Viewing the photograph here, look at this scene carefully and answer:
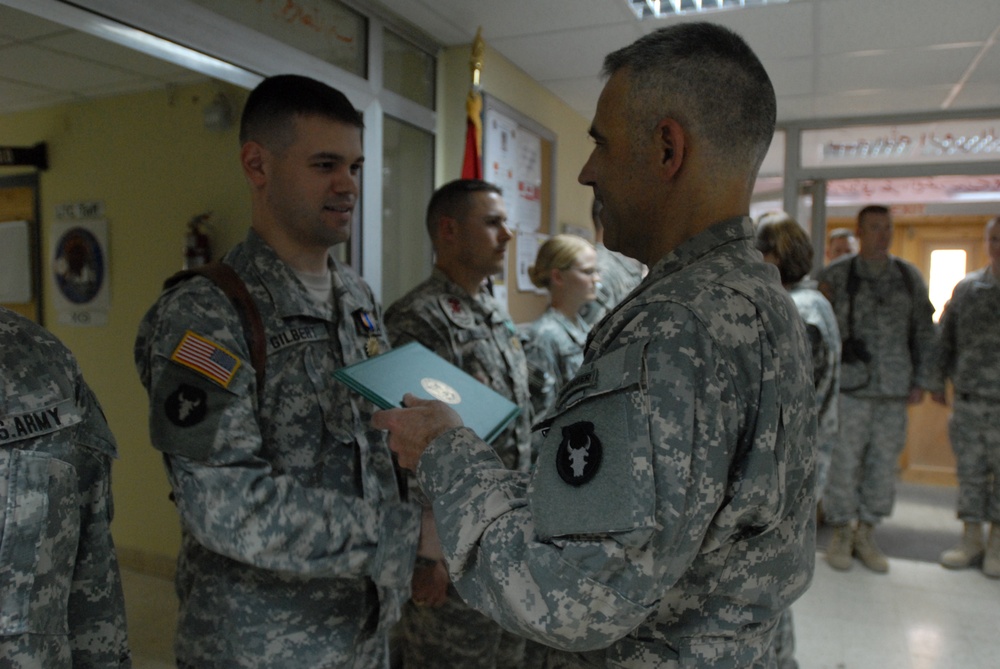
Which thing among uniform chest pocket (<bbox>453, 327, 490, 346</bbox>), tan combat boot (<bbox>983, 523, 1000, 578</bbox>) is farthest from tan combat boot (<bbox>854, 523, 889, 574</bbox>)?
uniform chest pocket (<bbox>453, 327, 490, 346</bbox>)

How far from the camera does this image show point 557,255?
8.98 ft

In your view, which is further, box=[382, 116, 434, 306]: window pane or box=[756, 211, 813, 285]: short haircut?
box=[382, 116, 434, 306]: window pane

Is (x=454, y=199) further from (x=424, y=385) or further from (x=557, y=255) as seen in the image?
(x=424, y=385)

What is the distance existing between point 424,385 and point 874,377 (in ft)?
10.5

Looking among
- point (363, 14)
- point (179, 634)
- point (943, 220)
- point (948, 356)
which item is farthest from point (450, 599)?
point (943, 220)

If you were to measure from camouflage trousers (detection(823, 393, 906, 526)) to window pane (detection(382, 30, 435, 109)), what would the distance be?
2.69 m

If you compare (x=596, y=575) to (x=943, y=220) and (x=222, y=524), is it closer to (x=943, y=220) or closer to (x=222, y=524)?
(x=222, y=524)

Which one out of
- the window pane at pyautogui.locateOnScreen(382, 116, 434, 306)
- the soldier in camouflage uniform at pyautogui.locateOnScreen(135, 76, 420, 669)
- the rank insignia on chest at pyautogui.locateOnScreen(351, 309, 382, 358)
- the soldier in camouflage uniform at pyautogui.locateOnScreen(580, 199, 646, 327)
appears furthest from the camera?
the soldier in camouflage uniform at pyautogui.locateOnScreen(580, 199, 646, 327)

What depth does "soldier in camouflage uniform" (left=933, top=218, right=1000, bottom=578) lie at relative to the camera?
3.43 metres

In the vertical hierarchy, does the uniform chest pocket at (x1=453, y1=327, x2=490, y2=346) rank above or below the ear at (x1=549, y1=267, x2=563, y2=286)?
below

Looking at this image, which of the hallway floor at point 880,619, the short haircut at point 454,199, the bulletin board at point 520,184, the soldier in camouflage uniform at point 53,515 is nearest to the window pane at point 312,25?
the short haircut at point 454,199

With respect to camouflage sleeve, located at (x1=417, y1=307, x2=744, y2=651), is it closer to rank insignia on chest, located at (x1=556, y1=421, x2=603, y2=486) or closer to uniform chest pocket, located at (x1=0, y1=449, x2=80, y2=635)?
rank insignia on chest, located at (x1=556, y1=421, x2=603, y2=486)

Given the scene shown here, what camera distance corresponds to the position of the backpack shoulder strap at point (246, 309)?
1.17 metres

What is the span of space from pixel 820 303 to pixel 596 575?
7.53 ft
